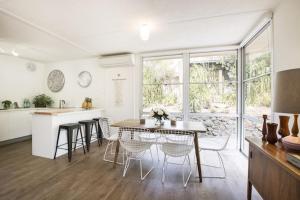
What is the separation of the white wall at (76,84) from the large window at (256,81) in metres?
3.90

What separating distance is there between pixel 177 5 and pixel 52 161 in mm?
3532

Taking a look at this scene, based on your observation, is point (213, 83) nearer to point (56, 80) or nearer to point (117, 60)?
point (117, 60)

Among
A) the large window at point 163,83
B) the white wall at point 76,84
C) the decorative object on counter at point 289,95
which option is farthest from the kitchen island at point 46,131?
the decorative object on counter at point 289,95

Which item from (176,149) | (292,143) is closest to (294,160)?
(292,143)

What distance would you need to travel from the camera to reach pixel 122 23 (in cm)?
278

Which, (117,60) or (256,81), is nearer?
(256,81)

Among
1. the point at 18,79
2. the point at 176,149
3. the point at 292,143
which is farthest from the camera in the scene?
the point at 18,79

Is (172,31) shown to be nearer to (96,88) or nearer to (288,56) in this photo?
(288,56)

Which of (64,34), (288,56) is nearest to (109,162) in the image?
(64,34)

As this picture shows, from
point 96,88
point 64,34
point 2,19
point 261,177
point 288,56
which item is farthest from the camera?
point 96,88

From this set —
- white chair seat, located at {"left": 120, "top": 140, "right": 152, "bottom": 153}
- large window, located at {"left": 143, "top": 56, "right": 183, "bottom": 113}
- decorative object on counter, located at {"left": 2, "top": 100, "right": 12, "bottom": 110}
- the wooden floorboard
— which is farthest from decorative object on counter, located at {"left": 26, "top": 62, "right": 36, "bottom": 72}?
white chair seat, located at {"left": 120, "top": 140, "right": 152, "bottom": 153}

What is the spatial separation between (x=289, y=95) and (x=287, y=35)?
1402 mm

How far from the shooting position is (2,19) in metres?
2.59

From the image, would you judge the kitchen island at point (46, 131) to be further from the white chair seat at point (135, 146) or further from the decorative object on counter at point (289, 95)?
the decorative object on counter at point (289, 95)
